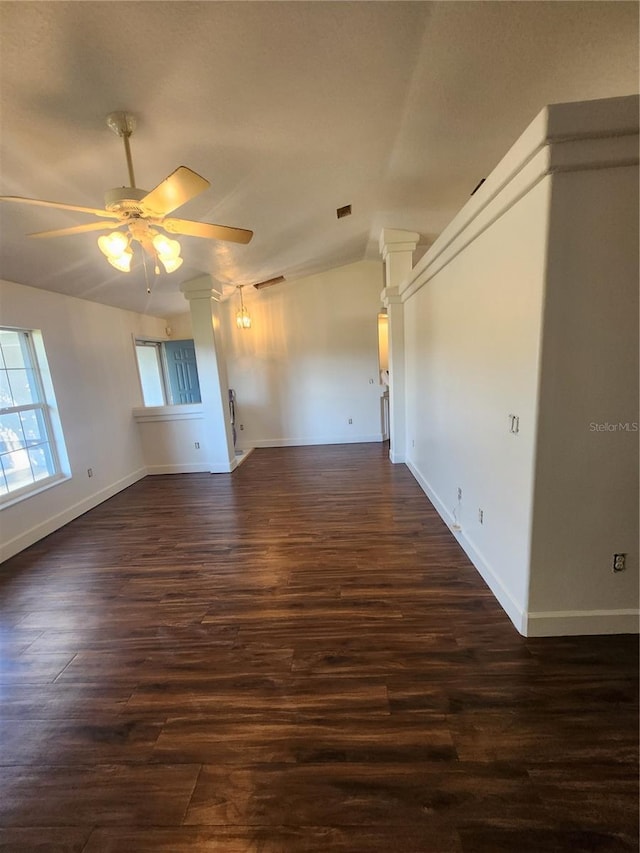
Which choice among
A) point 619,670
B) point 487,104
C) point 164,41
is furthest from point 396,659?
point 487,104

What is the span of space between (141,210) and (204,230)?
0.39 meters

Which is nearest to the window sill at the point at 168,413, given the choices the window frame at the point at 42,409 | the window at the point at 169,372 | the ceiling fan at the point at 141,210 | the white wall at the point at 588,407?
the window at the point at 169,372

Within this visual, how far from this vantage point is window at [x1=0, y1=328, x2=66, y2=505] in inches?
129

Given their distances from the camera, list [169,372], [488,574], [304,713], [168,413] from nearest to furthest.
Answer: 1. [304,713]
2. [488,574]
3. [168,413]
4. [169,372]

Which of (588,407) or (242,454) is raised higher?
(588,407)

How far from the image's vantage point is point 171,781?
129cm

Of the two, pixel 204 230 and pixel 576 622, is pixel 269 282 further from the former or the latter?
pixel 576 622

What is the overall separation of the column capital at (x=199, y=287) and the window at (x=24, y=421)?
1745 mm

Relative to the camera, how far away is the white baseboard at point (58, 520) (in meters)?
3.07

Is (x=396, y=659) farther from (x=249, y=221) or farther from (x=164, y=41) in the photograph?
(x=249, y=221)

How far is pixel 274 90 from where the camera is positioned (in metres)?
1.80

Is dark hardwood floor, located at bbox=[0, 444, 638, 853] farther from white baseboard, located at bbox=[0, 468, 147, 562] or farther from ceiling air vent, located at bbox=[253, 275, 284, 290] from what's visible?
ceiling air vent, located at bbox=[253, 275, 284, 290]

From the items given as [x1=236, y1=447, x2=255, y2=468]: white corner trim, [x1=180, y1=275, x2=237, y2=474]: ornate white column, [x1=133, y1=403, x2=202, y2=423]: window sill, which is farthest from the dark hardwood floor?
[x1=236, y1=447, x2=255, y2=468]: white corner trim

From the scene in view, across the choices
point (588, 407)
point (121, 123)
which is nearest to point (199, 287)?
point (121, 123)
